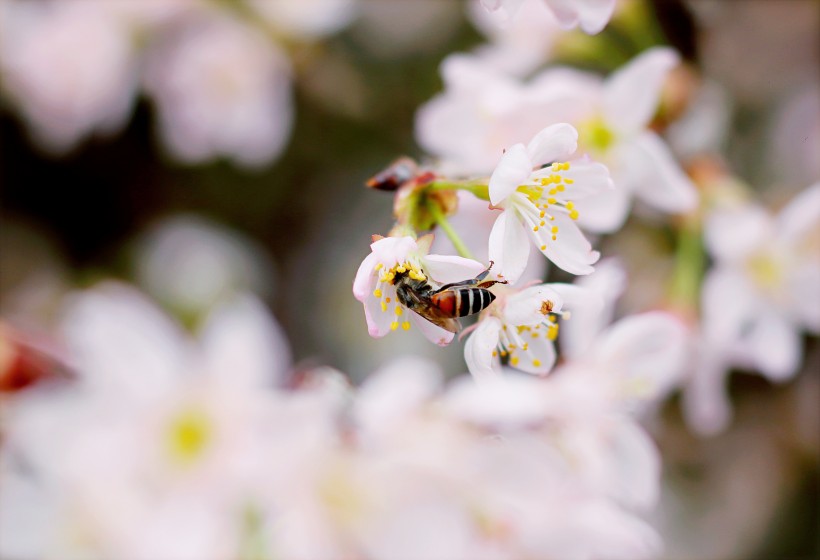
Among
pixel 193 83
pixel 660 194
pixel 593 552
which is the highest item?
pixel 193 83

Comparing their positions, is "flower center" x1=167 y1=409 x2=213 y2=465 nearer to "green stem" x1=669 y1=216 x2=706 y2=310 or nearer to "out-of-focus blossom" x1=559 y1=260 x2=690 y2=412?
"out-of-focus blossom" x1=559 y1=260 x2=690 y2=412

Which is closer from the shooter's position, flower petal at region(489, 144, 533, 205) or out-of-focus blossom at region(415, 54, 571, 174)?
flower petal at region(489, 144, 533, 205)

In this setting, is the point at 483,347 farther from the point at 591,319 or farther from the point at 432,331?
the point at 591,319

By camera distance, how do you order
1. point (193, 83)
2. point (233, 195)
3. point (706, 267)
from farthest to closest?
point (233, 195) → point (193, 83) → point (706, 267)

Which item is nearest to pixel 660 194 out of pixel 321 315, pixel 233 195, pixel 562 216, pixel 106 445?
pixel 562 216

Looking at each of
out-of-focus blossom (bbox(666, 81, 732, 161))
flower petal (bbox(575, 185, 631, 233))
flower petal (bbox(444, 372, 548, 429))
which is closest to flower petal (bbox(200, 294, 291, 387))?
flower petal (bbox(444, 372, 548, 429))

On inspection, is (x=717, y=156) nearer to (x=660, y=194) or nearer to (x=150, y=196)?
(x=660, y=194)

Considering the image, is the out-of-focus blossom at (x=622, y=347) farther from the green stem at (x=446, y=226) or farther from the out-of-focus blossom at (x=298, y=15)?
the out-of-focus blossom at (x=298, y=15)
